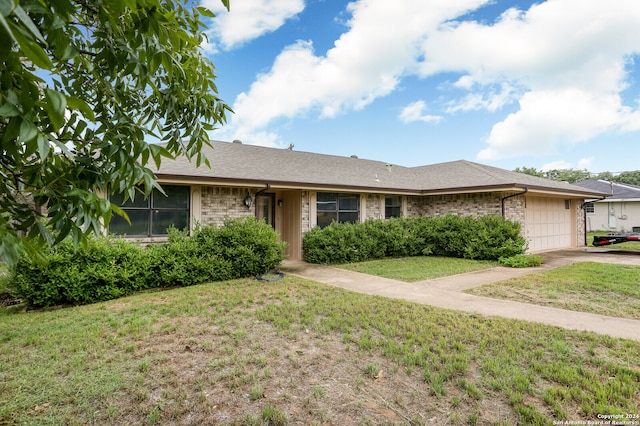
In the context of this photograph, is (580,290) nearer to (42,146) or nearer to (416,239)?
(416,239)

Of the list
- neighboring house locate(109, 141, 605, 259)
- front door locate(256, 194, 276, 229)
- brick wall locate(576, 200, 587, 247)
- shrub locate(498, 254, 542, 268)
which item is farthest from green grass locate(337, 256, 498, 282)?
brick wall locate(576, 200, 587, 247)

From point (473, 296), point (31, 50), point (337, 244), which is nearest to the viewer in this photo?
point (31, 50)

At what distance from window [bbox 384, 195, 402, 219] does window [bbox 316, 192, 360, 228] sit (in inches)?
62.3

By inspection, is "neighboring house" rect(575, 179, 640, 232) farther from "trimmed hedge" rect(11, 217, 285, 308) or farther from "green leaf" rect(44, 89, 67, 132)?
"green leaf" rect(44, 89, 67, 132)

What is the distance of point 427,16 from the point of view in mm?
10055

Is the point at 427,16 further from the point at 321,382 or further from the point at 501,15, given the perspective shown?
the point at 321,382

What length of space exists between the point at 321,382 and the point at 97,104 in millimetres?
3001

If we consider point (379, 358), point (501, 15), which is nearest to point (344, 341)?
point (379, 358)

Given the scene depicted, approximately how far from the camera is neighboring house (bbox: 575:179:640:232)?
23.9 m

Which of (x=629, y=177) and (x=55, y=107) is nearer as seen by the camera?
(x=55, y=107)

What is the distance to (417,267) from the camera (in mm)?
9969

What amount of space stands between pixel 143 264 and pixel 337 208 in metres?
6.86

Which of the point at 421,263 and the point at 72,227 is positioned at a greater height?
the point at 72,227

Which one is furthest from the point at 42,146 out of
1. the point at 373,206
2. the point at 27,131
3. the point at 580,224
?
the point at 580,224
